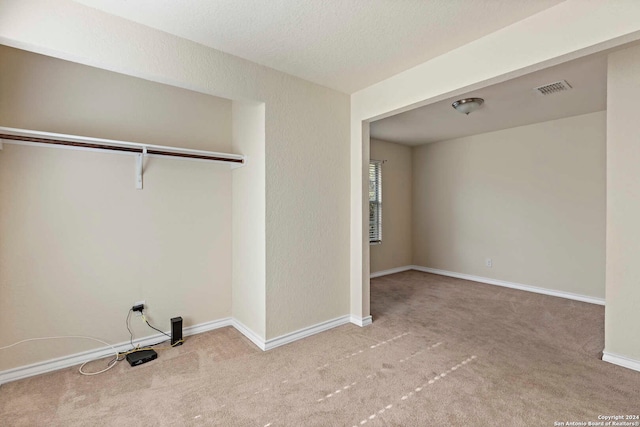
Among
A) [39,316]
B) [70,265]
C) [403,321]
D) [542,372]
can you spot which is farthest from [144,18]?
[542,372]

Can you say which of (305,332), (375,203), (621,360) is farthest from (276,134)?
(621,360)

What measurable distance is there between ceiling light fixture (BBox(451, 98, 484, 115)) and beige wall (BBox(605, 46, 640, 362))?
1.11 metres

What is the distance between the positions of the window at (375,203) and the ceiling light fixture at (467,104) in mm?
1996

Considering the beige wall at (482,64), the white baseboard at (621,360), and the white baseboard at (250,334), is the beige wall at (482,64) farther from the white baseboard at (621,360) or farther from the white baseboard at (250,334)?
the white baseboard at (621,360)

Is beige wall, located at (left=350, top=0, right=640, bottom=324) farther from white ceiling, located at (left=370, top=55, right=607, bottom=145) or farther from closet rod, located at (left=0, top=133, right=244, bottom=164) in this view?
closet rod, located at (left=0, top=133, right=244, bottom=164)

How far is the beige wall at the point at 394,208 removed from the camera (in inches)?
217

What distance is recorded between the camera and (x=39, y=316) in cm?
228

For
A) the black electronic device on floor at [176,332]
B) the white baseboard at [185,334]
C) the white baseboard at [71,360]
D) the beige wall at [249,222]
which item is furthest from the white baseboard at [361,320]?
the black electronic device on floor at [176,332]

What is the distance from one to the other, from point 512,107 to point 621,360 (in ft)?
8.97

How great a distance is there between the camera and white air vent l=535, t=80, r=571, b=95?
2.95 metres

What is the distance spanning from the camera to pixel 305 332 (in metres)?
2.90

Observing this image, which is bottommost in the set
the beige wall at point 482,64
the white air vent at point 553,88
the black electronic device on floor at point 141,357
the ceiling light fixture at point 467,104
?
the black electronic device on floor at point 141,357

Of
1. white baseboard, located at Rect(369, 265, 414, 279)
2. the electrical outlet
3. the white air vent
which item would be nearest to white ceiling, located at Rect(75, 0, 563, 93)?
the white air vent

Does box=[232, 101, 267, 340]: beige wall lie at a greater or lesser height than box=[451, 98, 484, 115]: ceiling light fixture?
lesser
